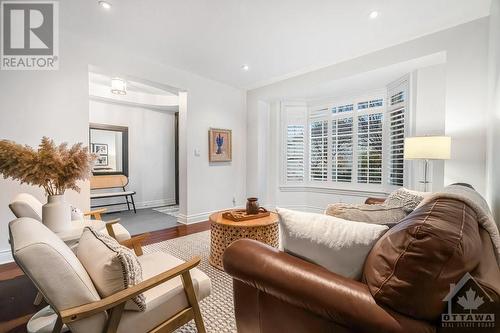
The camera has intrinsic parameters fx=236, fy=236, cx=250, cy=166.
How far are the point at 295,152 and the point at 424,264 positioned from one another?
4.35 m

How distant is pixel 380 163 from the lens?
409 cm

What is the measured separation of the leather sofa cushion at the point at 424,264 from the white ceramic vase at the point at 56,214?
211cm

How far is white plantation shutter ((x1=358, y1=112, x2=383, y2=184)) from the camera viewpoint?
13.5 ft

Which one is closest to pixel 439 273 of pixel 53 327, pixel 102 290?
pixel 102 290

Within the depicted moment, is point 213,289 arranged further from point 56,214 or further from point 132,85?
point 132,85

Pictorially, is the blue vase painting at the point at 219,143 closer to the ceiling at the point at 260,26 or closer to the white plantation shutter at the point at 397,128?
the ceiling at the point at 260,26

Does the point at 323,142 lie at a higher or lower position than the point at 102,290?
higher

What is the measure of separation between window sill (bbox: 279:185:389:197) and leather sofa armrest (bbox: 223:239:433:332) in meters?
3.61

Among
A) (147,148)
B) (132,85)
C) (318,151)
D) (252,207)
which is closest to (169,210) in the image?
(147,148)

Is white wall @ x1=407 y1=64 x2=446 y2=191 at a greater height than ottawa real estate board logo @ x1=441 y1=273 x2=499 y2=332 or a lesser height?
greater

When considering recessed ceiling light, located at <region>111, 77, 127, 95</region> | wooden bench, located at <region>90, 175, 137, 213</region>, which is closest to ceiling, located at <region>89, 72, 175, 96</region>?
recessed ceiling light, located at <region>111, 77, 127, 95</region>

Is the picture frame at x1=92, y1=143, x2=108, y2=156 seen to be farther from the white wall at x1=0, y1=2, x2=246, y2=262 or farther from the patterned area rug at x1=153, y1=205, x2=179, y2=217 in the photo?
the white wall at x1=0, y1=2, x2=246, y2=262

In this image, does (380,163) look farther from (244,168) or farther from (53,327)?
(53,327)

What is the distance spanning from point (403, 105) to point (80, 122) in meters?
4.54
